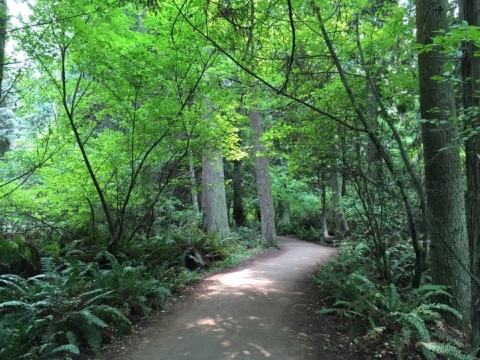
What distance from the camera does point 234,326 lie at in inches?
213

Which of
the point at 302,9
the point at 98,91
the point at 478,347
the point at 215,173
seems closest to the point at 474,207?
the point at 478,347

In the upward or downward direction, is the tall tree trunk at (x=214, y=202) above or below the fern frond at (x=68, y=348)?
above

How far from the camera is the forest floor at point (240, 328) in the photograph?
4586 millimetres

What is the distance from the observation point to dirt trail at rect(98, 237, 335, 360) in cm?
456

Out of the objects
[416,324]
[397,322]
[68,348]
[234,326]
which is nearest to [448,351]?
[416,324]

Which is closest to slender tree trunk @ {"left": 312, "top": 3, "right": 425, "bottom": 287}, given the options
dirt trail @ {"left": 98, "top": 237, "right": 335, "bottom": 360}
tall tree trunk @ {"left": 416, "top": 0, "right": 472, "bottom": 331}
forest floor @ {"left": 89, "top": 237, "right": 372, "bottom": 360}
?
tall tree trunk @ {"left": 416, "top": 0, "right": 472, "bottom": 331}

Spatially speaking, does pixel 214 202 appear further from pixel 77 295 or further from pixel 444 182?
pixel 444 182

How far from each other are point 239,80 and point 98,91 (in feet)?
11.0

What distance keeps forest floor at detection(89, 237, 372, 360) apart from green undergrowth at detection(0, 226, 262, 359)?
0.36 metres

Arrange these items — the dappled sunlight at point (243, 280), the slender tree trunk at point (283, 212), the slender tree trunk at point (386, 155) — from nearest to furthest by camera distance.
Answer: the slender tree trunk at point (386, 155)
the dappled sunlight at point (243, 280)
the slender tree trunk at point (283, 212)

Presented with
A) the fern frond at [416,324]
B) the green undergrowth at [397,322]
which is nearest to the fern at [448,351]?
the green undergrowth at [397,322]

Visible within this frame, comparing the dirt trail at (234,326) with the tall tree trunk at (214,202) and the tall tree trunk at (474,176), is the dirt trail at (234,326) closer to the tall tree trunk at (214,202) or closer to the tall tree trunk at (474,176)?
the tall tree trunk at (474,176)

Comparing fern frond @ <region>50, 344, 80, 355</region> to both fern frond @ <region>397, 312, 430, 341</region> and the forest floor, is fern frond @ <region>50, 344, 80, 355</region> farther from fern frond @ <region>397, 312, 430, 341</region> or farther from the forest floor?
fern frond @ <region>397, 312, 430, 341</region>

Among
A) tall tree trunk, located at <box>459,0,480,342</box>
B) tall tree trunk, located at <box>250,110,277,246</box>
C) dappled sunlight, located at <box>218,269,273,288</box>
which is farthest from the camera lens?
tall tree trunk, located at <box>250,110,277,246</box>
